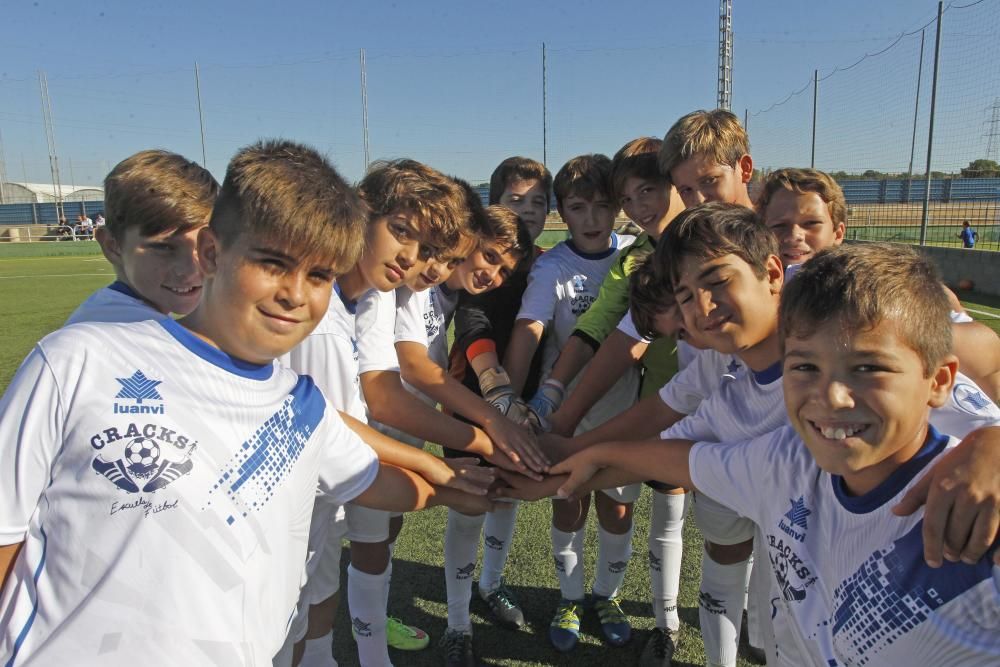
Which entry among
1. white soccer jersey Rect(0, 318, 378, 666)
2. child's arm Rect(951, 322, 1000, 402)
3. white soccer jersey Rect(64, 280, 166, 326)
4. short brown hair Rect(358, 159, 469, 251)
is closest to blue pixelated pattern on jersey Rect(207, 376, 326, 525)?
white soccer jersey Rect(0, 318, 378, 666)

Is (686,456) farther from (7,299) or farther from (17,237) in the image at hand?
(17,237)

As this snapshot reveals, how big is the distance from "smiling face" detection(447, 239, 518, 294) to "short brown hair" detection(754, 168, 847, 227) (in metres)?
1.09

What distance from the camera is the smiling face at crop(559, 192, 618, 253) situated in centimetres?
305

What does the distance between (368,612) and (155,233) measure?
166 cm

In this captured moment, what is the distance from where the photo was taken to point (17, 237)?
35.4 metres

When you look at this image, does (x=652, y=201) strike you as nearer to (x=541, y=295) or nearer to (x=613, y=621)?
(x=541, y=295)

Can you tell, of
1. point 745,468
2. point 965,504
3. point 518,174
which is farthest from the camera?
point 518,174

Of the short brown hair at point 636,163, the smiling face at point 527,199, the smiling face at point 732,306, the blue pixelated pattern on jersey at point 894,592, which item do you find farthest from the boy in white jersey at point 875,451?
the smiling face at point 527,199

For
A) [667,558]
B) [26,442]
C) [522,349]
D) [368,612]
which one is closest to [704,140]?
[522,349]

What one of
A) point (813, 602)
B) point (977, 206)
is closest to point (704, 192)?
point (813, 602)

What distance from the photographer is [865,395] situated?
1.32m

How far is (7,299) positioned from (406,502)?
1580 centimetres

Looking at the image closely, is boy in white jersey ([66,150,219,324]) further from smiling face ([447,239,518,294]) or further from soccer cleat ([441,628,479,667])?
soccer cleat ([441,628,479,667])

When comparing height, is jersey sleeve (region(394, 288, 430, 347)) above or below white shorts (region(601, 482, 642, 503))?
above
